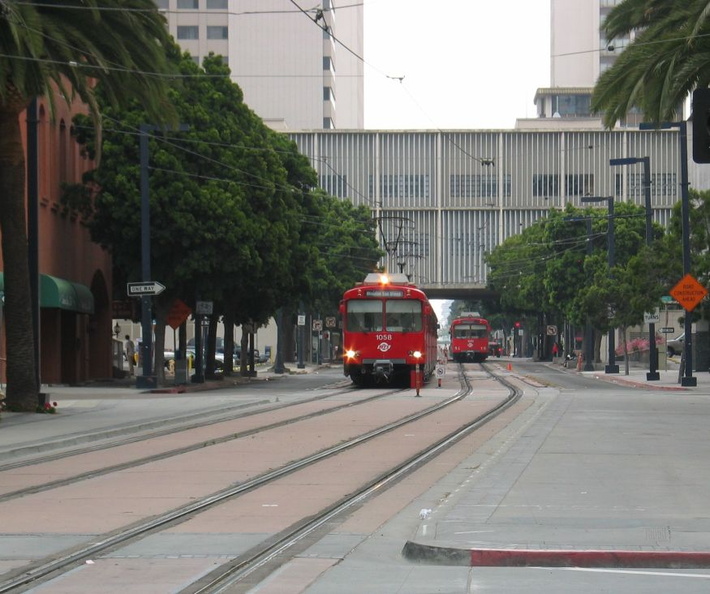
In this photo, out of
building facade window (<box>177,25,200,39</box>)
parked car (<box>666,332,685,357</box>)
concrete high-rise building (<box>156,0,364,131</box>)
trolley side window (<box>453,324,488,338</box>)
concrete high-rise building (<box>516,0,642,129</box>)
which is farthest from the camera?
concrete high-rise building (<box>516,0,642,129</box>)

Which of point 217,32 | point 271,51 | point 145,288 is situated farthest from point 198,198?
point 217,32

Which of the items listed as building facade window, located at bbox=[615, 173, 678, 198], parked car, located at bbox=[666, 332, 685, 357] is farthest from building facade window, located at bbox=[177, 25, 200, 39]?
parked car, located at bbox=[666, 332, 685, 357]

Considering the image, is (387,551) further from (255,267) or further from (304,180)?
(304,180)

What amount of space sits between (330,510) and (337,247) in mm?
72233

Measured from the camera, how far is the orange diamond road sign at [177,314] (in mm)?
45719

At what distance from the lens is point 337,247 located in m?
85.0

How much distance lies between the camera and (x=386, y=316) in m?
46.5

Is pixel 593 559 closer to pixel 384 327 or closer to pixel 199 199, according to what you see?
pixel 199 199

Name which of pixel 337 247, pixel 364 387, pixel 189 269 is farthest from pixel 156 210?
pixel 337 247

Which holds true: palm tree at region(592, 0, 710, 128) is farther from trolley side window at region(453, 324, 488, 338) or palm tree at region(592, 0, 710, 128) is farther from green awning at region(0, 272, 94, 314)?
trolley side window at region(453, 324, 488, 338)

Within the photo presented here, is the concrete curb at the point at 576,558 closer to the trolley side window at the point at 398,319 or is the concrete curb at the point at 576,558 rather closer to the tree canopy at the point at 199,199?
the tree canopy at the point at 199,199

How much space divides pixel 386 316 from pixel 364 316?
0.82 m

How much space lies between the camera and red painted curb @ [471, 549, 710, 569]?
943cm

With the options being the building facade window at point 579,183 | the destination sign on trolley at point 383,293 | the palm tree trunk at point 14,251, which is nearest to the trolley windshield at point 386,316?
the destination sign on trolley at point 383,293
